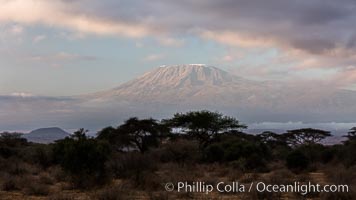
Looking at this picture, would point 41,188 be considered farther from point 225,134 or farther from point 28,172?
point 225,134

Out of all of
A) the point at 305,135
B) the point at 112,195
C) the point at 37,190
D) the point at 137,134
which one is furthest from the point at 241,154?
the point at 305,135

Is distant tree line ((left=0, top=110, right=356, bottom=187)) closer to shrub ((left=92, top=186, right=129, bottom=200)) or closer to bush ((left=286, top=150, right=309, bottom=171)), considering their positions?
bush ((left=286, top=150, right=309, bottom=171))

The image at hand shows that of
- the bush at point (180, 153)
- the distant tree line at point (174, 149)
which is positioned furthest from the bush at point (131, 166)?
the bush at point (180, 153)

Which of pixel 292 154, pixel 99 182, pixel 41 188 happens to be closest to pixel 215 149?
pixel 292 154

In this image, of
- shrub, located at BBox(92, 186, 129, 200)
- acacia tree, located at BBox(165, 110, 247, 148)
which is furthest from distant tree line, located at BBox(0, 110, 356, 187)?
shrub, located at BBox(92, 186, 129, 200)

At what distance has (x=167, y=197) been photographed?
52.8ft

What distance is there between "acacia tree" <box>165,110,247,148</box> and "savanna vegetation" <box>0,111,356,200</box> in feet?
0.35

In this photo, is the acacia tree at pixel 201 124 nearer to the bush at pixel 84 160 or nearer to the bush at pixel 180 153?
the bush at pixel 180 153

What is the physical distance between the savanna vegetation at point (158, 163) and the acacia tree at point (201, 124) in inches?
4.2

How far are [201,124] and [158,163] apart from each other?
2007 centimetres

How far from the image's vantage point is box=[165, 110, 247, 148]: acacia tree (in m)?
50.8

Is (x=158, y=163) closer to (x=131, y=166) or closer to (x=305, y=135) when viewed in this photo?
(x=131, y=166)

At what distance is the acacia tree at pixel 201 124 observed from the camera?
5084 cm

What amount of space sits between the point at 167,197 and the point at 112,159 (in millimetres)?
10706
